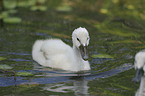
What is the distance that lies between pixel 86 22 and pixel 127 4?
2.93 m

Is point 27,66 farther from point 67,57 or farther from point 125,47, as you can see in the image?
point 125,47

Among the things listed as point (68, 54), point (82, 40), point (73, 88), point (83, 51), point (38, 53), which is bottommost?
point (73, 88)

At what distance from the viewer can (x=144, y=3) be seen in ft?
40.7

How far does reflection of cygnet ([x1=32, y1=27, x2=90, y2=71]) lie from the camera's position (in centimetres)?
657

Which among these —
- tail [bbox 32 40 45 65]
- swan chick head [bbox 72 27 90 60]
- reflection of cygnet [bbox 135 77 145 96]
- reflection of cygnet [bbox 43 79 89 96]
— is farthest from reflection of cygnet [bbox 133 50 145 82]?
tail [bbox 32 40 45 65]

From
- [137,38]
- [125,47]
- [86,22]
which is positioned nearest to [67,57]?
[125,47]

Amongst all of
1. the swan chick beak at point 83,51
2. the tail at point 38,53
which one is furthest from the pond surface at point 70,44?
Answer: the swan chick beak at point 83,51

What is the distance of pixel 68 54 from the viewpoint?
22.9ft

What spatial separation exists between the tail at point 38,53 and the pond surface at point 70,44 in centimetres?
11

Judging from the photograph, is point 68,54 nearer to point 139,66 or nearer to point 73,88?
point 73,88

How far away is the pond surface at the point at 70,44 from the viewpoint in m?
5.98

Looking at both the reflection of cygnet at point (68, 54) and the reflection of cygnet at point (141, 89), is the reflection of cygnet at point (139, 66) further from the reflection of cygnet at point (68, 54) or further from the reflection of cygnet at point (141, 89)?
the reflection of cygnet at point (68, 54)

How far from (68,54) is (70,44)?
5.08 ft

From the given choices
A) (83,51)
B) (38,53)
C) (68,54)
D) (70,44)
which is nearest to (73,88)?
(83,51)
